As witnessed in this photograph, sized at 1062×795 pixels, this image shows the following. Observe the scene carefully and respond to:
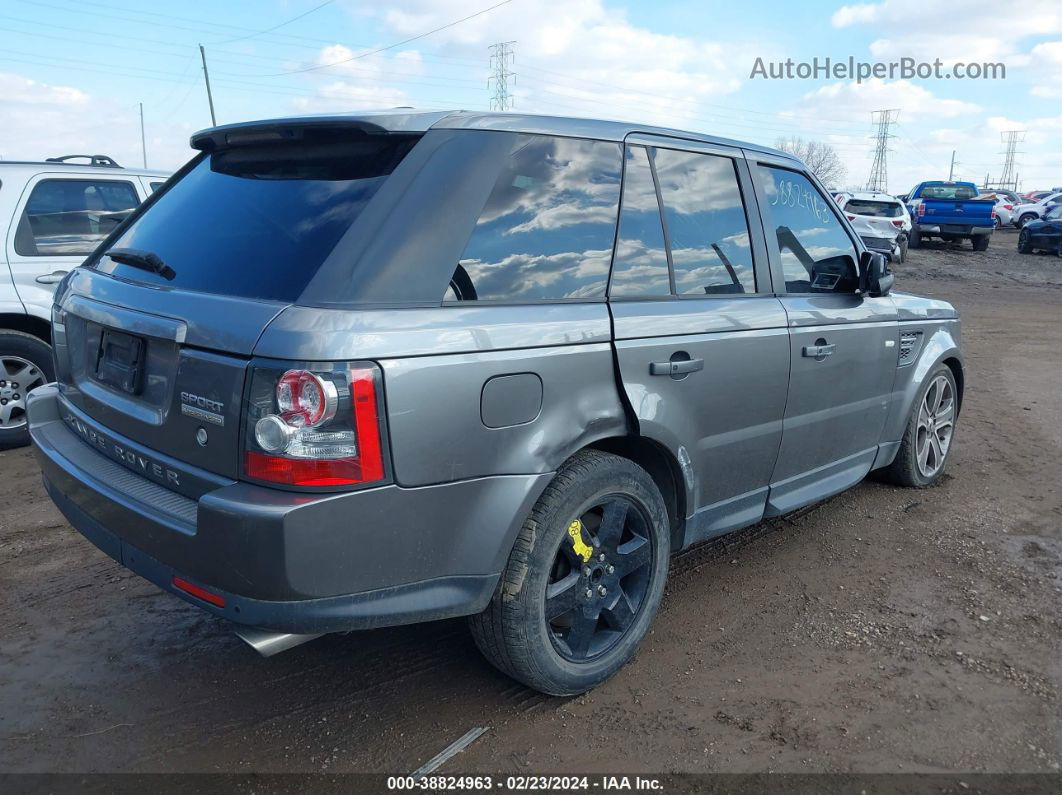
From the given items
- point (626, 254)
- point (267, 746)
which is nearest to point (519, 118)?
point (626, 254)

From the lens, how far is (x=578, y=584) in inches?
113

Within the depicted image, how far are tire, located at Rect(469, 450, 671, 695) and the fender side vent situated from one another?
2108mm

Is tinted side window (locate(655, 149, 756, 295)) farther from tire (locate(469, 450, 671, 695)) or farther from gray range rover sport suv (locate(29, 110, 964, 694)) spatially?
tire (locate(469, 450, 671, 695))

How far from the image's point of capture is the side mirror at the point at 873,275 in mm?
3980

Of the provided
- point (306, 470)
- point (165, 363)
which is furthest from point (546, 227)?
point (165, 363)

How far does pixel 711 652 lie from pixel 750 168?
2.07 meters

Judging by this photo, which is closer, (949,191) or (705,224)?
(705,224)

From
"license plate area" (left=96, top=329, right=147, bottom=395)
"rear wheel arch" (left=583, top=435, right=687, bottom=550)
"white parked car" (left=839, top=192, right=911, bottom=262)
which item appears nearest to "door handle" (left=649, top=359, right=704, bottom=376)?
"rear wheel arch" (left=583, top=435, right=687, bottom=550)

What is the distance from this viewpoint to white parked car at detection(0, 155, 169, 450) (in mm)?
5645

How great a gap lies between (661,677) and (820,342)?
167 cm

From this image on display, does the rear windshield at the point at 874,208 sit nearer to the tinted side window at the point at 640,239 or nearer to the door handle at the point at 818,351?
the door handle at the point at 818,351

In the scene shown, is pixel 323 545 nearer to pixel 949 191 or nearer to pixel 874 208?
pixel 874 208

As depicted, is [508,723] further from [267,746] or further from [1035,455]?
[1035,455]

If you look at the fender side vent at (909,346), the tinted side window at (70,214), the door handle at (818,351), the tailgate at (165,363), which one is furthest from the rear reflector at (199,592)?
the tinted side window at (70,214)
